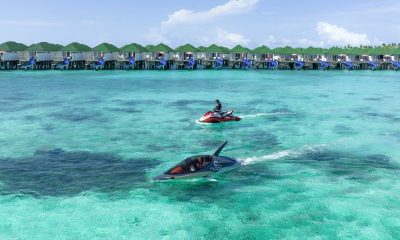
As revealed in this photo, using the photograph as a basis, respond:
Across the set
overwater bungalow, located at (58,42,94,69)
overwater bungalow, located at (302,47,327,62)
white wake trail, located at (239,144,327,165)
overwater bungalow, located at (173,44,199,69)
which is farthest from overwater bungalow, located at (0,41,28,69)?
white wake trail, located at (239,144,327,165)

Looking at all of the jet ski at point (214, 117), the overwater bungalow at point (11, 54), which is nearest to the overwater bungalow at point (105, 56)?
the overwater bungalow at point (11, 54)

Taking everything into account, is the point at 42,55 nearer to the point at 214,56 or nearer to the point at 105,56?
the point at 105,56

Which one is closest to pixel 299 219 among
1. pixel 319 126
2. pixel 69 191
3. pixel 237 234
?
pixel 237 234

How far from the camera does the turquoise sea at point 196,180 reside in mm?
17484

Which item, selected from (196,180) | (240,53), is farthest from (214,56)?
(196,180)

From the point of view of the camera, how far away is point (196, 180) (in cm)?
2227

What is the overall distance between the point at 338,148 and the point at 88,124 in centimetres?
2199

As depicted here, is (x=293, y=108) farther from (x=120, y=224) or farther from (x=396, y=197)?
(x=120, y=224)

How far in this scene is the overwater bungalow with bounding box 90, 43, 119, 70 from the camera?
107688 millimetres

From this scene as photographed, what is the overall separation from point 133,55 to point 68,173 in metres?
95.1

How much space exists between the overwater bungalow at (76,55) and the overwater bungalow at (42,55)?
2.01 metres

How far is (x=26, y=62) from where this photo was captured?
354 feet

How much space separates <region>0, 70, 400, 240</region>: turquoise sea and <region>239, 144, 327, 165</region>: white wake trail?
7 cm

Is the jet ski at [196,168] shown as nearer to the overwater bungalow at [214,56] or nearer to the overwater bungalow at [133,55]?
the overwater bungalow at [133,55]
